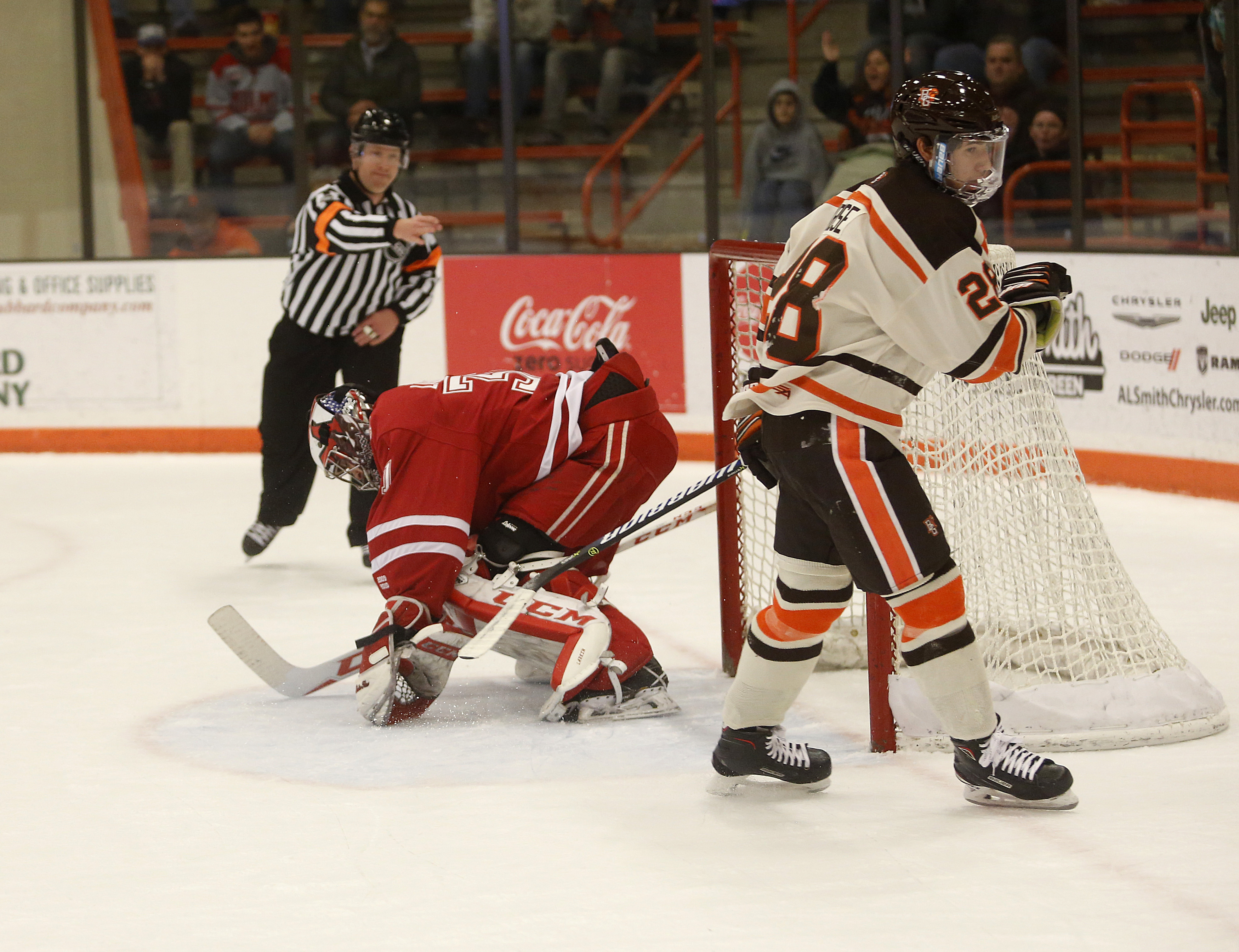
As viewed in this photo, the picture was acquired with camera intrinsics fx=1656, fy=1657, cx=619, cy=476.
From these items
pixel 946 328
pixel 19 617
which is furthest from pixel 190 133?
pixel 946 328

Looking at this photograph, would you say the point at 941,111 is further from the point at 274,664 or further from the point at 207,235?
the point at 207,235

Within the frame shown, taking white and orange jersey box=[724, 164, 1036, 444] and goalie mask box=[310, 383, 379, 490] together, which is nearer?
white and orange jersey box=[724, 164, 1036, 444]

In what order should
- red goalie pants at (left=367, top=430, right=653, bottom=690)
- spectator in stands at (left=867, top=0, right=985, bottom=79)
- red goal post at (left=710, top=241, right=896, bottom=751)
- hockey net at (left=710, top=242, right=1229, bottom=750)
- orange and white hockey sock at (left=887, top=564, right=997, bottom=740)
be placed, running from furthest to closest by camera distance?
spectator in stands at (left=867, top=0, right=985, bottom=79)
red goal post at (left=710, top=241, right=896, bottom=751)
red goalie pants at (left=367, top=430, right=653, bottom=690)
hockey net at (left=710, top=242, right=1229, bottom=750)
orange and white hockey sock at (left=887, top=564, right=997, bottom=740)

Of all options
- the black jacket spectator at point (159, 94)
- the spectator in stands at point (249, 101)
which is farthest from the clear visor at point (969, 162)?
the black jacket spectator at point (159, 94)

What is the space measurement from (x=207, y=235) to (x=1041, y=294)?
5.68 m

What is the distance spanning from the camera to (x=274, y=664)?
3.27 m

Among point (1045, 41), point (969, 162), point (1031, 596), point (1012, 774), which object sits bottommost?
point (1012, 774)

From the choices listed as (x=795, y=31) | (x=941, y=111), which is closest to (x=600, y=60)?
(x=795, y=31)

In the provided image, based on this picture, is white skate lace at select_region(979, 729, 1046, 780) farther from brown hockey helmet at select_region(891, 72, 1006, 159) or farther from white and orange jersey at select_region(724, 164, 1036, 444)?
brown hockey helmet at select_region(891, 72, 1006, 159)

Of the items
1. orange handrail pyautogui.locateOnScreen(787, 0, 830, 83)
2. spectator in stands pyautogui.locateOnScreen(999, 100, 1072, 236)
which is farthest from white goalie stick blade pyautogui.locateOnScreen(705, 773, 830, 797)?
orange handrail pyautogui.locateOnScreen(787, 0, 830, 83)

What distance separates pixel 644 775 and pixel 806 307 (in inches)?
33.7

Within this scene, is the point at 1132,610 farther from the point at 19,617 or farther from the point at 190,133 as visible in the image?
the point at 190,133

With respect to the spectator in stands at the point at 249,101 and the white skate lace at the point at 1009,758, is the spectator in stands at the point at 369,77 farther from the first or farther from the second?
the white skate lace at the point at 1009,758

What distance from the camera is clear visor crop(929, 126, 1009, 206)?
2.31 m
